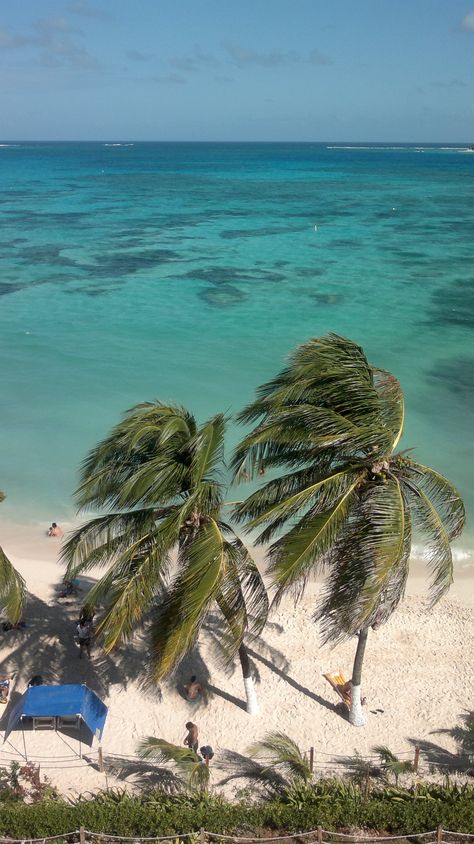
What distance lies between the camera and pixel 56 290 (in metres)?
35.0

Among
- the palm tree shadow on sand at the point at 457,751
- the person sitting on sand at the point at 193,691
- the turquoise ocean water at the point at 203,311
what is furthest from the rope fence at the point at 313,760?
the turquoise ocean water at the point at 203,311

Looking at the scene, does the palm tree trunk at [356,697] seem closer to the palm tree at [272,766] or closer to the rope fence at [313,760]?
the rope fence at [313,760]

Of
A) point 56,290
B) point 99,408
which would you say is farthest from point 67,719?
point 56,290

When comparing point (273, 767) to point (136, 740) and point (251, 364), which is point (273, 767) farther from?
point (251, 364)

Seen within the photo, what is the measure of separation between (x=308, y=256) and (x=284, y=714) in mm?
36637

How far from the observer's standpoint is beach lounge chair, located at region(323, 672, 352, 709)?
10430 millimetres

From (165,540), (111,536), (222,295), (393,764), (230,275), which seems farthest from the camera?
(230,275)

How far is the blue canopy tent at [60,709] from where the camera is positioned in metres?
9.40

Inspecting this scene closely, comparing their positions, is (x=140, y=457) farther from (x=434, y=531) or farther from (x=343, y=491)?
(x=434, y=531)

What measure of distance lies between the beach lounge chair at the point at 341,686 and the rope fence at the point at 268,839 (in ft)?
8.95

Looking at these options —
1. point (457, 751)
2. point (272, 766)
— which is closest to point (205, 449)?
point (272, 766)

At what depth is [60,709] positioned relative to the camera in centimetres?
943

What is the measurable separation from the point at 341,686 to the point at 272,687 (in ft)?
3.38

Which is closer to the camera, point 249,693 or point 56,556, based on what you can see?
point 249,693
